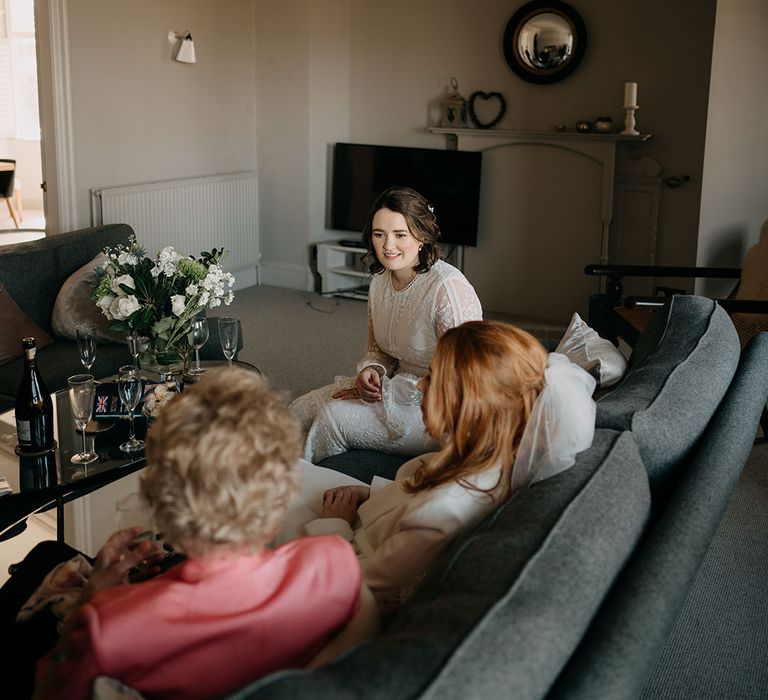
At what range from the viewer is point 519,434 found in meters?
1.59

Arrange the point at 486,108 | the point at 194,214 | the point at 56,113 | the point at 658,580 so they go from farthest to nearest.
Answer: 1. the point at 194,214
2. the point at 486,108
3. the point at 56,113
4. the point at 658,580

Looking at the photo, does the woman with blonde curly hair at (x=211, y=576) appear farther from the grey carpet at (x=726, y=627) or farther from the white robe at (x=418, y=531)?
the grey carpet at (x=726, y=627)

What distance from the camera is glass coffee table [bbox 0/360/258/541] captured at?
2332 millimetres

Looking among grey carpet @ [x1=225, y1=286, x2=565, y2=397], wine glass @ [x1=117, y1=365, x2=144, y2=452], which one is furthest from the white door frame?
wine glass @ [x1=117, y1=365, x2=144, y2=452]

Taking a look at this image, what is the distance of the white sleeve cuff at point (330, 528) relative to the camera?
6.11ft

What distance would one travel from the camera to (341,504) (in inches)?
78.6

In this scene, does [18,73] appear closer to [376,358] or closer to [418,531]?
[376,358]

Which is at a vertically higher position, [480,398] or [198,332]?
[480,398]

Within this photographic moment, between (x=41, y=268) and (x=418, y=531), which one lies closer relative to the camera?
(x=418, y=531)

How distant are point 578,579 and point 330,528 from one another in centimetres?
81

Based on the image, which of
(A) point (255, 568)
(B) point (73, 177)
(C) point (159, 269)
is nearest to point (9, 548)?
(C) point (159, 269)

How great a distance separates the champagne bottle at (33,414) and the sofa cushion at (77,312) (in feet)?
4.14

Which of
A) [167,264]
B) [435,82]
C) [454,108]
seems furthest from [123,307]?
[435,82]

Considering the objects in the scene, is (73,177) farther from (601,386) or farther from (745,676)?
(745,676)
